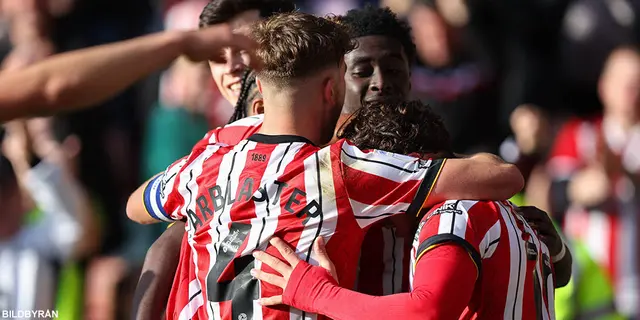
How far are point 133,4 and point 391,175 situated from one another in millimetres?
6179

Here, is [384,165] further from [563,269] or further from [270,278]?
[563,269]

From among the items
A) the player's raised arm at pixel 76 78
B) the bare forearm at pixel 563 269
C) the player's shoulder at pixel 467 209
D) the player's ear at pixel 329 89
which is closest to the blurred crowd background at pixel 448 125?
the bare forearm at pixel 563 269

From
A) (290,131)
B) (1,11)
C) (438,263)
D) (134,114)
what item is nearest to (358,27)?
(290,131)

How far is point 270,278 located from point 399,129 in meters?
0.65

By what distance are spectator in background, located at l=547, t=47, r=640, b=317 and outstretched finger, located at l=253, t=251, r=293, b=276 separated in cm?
417

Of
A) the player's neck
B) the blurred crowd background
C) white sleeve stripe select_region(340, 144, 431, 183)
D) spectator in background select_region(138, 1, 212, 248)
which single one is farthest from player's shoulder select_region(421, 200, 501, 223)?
spectator in background select_region(138, 1, 212, 248)

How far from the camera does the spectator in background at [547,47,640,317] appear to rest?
7234mm

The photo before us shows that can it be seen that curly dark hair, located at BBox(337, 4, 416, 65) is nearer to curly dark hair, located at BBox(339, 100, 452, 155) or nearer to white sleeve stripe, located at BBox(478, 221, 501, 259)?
curly dark hair, located at BBox(339, 100, 452, 155)

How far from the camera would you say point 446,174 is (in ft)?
11.3

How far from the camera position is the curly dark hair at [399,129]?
356 cm

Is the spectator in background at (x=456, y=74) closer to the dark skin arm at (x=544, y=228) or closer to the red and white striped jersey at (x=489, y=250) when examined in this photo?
the dark skin arm at (x=544, y=228)

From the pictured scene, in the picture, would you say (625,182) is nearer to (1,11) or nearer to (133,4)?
(133,4)

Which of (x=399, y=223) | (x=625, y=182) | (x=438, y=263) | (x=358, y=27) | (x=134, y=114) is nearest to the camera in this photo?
(x=438, y=263)

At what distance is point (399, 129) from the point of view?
11.8ft
